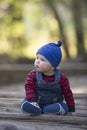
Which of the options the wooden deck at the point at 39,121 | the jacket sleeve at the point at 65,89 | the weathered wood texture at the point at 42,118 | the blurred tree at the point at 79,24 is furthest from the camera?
the blurred tree at the point at 79,24

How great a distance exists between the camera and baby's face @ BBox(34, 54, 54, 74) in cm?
425

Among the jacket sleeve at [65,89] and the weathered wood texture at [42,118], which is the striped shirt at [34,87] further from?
the weathered wood texture at [42,118]

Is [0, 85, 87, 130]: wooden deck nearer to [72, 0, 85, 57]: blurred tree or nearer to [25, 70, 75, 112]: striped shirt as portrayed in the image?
[25, 70, 75, 112]: striped shirt

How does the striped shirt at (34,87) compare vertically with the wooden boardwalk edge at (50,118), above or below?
above

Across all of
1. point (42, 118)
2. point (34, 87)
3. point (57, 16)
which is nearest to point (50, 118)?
point (42, 118)

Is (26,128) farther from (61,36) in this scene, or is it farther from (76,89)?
(61,36)

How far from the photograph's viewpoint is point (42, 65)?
4238 millimetres

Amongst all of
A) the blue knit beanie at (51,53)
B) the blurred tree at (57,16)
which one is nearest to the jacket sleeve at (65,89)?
the blue knit beanie at (51,53)

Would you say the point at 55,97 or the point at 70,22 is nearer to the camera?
the point at 55,97

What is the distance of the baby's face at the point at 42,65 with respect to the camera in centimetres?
425

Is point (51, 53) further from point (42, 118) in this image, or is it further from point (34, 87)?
point (42, 118)

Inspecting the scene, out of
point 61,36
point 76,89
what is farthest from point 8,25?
point 76,89

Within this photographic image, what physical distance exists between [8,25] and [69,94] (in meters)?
11.2

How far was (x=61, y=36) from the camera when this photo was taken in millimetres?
16250
